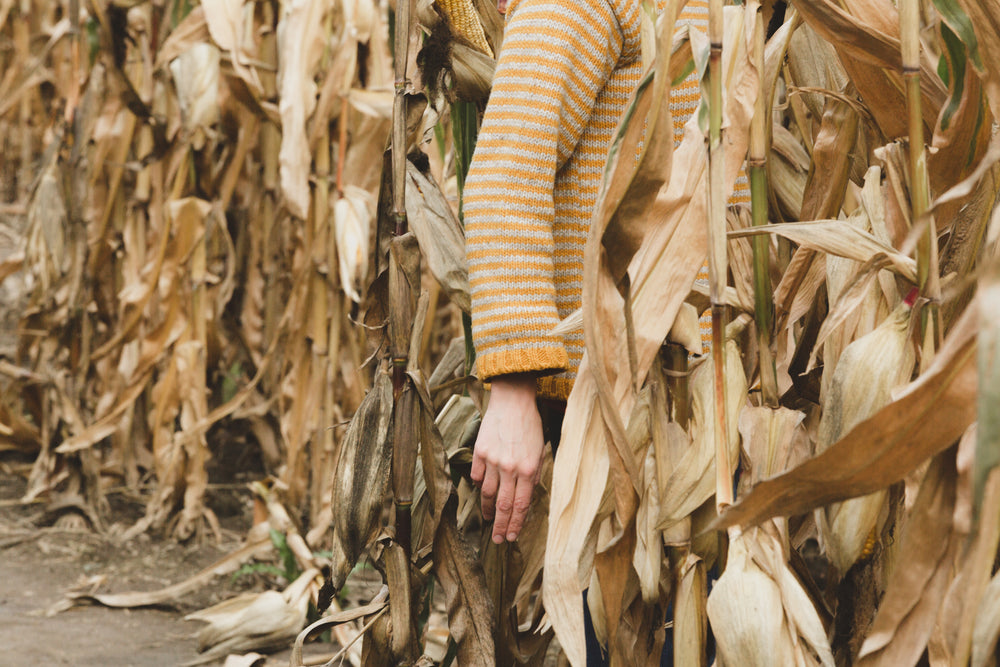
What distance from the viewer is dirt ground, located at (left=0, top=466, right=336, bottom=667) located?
4.59 ft

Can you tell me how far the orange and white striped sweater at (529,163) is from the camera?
2.48ft

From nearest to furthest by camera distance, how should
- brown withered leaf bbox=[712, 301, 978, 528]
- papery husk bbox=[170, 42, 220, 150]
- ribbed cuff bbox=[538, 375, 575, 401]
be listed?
brown withered leaf bbox=[712, 301, 978, 528] → ribbed cuff bbox=[538, 375, 575, 401] → papery husk bbox=[170, 42, 220, 150]

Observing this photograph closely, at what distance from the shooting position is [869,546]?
0.66m

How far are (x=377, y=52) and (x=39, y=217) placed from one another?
30.7 inches

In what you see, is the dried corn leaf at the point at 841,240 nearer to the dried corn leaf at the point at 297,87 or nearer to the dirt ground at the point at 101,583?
the dirt ground at the point at 101,583

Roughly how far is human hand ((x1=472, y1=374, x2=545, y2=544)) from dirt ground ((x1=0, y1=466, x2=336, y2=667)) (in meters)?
0.75

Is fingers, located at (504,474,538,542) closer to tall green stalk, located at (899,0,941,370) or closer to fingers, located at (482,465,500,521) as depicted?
fingers, located at (482,465,500,521)

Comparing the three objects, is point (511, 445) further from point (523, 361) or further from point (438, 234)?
point (438, 234)

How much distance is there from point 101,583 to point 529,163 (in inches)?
49.3

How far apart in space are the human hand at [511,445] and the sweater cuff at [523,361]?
17mm

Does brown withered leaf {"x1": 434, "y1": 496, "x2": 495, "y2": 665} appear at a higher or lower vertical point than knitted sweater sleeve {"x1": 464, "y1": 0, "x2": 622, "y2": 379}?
lower

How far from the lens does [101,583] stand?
165 centimetres

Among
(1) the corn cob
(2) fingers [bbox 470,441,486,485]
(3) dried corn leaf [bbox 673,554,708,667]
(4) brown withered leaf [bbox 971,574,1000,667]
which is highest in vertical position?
(1) the corn cob

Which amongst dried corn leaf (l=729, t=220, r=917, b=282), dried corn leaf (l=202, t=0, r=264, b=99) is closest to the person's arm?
dried corn leaf (l=729, t=220, r=917, b=282)
